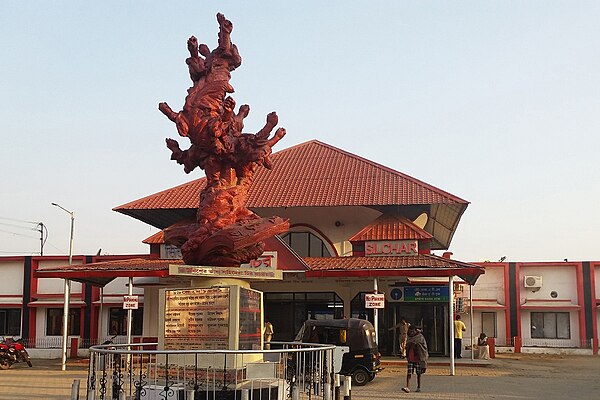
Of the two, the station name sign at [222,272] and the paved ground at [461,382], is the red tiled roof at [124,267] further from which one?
the station name sign at [222,272]

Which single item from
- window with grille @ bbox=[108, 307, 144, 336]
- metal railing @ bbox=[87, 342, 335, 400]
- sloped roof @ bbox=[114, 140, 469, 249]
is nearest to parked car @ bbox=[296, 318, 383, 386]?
sloped roof @ bbox=[114, 140, 469, 249]

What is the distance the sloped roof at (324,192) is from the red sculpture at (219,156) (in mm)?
13433

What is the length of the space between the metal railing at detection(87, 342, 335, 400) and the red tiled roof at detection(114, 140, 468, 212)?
50.4 ft

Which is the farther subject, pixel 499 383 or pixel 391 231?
pixel 391 231

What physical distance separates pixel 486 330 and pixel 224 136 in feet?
86.9

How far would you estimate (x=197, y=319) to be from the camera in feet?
39.9

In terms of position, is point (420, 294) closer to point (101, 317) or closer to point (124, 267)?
point (124, 267)

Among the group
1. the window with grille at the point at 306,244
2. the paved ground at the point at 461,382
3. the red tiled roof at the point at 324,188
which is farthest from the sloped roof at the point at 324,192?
the paved ground at the point at 461,382

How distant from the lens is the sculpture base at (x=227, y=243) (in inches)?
510

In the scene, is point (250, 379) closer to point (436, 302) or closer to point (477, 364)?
point (477, 364)

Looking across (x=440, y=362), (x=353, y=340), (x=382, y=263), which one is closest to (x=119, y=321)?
(x=382, y=263)

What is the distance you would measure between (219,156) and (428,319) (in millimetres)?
17762

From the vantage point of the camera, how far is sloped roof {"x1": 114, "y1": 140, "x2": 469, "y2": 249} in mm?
27484

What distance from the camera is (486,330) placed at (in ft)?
121
